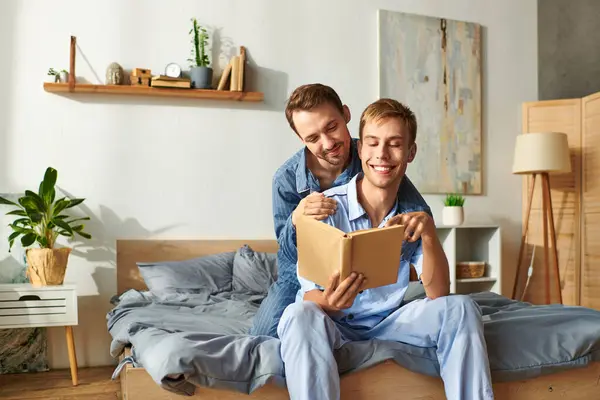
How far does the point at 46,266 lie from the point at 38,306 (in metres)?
0.22

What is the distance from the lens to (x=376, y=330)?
2010 millimetres

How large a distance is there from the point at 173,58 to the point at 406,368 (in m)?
2.76

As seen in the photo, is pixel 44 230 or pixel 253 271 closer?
pixel 44 230

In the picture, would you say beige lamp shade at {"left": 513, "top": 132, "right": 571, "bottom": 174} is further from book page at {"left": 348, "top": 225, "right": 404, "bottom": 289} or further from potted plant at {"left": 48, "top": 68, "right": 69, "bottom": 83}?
potted plant at {"left": 48, "top": 68, "right": 69, "bottom": 83}

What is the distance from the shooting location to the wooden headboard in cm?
387

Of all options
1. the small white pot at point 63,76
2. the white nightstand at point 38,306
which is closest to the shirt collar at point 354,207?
the white nightstand at point 38,306

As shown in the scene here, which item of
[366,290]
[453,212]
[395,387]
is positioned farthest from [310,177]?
[453,212]

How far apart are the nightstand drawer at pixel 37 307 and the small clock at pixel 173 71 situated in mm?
1426

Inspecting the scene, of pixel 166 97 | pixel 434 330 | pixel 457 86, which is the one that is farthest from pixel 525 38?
pixel 434 330

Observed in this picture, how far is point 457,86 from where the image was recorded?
15.4ft

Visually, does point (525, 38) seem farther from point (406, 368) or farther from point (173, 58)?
point (406, 368)

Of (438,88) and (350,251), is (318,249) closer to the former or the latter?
(350,251)

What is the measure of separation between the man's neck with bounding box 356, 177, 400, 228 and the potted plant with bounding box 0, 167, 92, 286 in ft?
6.94

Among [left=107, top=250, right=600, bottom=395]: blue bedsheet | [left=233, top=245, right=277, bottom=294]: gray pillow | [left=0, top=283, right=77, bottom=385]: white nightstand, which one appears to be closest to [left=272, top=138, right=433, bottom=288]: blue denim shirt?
[left=107, top=250, right=600, bottom=395]: blue bedsheet
